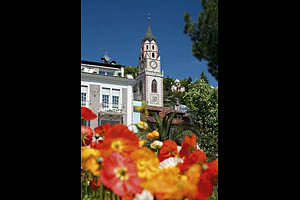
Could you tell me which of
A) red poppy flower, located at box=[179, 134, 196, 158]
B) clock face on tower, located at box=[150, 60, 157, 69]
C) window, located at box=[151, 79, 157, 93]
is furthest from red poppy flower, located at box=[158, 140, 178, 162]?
Result: clock face on tower, located at box=[150, 60, 157, 69]

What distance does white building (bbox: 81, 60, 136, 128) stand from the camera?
1037cm

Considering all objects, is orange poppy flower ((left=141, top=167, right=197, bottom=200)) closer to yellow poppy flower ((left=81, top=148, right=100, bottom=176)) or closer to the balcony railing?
yellow poppy flower ((left=81, top=148, right=100, bottom=176))

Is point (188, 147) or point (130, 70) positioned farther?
point (130, 70)

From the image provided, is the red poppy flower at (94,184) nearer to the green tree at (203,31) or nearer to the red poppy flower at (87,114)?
the red poppy flower at (87,114)

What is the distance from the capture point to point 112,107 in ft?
34.6

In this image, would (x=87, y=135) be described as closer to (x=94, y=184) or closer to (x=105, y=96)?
(x=94, y=184)

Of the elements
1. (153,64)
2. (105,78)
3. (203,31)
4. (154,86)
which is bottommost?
(203,31)

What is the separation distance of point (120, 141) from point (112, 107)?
10.2 m

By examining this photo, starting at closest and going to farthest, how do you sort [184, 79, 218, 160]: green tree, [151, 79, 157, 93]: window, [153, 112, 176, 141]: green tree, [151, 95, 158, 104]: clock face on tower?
[153, 112, 176, 141]: green tree → [184, 79, 218, 160]: green tree → [151, 95, 158, 104]: clock face on tower → [151, 79, 157, 93]: window

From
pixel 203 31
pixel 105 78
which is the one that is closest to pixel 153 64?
pixel 105 78

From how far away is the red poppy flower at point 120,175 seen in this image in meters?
0.35

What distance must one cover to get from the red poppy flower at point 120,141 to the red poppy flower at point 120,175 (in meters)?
0.03

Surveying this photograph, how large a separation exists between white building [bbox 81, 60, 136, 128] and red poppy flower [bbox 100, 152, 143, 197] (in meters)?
9.89
